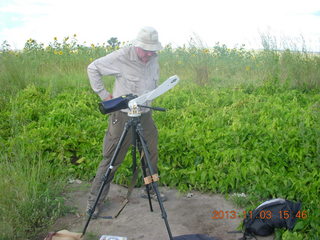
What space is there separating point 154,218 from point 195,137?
6.19ft

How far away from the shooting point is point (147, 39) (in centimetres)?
384

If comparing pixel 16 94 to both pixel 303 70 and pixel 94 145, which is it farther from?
pixel 303 70

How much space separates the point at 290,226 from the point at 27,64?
9.35 m

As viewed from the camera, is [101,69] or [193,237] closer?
[193,237]

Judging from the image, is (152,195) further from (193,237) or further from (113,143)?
(193,237)

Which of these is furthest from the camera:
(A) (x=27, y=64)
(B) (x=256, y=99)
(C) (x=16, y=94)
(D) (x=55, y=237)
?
(A) (x=27, y=64)

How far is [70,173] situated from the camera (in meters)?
5.51

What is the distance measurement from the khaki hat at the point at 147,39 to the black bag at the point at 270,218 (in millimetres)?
1994

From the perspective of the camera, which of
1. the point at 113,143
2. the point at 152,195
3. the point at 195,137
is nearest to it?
the point at 113,143

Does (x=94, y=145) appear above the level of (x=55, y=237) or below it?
above

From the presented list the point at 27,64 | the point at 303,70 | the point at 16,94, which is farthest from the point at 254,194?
the point at 27,64

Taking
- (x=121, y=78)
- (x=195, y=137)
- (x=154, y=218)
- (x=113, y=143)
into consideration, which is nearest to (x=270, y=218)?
(x=154, y=218)

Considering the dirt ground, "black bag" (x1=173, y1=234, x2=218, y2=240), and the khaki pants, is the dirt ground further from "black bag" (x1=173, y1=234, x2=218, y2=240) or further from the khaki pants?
the khaki pants

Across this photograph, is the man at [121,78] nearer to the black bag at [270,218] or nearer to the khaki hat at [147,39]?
the khaki hat at [147,39]
